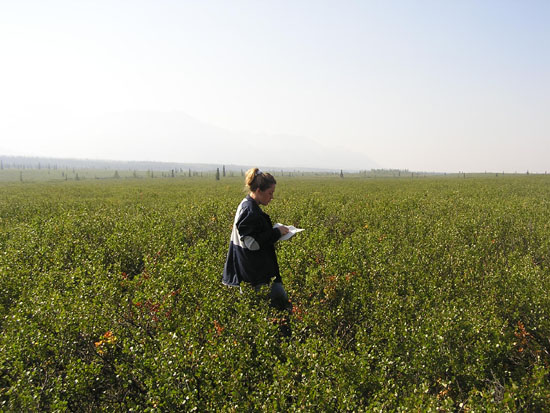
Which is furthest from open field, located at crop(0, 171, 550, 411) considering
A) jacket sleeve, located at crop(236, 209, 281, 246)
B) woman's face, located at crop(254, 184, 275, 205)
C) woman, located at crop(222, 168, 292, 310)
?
woman's face, located at crop(254, 184, 275, 205)

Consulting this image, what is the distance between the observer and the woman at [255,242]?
439 cm

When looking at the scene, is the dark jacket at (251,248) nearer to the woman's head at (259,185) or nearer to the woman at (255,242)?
the woman at (255,242)

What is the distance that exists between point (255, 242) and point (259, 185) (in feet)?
2.74

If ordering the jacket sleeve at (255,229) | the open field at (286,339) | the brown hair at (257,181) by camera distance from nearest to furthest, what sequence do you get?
1. the open field at (286,339)
2. the jacket sleeve at (255,229)
3. the brown hair at (257,181)

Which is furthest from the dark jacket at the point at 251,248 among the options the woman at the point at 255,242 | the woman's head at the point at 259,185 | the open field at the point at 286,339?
the open field at the point at 286,339

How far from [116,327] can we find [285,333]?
8.12 feet

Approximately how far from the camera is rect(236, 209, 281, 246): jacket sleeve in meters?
4.35

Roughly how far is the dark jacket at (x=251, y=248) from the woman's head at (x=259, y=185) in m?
0.11

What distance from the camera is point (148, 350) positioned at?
12.4ft

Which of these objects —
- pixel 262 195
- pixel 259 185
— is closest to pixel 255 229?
pixel 262 195

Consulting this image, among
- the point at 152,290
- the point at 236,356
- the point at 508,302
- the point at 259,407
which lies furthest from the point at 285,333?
the point at 508,302

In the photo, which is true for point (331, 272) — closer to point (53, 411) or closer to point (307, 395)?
point (307, 395)

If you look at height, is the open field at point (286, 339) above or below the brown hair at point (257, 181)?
below

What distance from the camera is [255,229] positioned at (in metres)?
4.39
